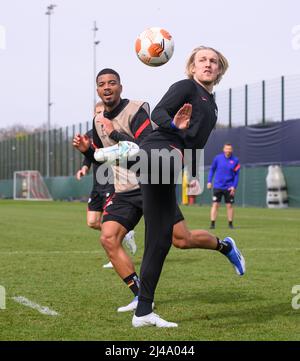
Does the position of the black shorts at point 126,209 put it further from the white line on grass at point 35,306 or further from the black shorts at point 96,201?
the black shorts at point 96,201

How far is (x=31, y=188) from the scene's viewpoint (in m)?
63.6

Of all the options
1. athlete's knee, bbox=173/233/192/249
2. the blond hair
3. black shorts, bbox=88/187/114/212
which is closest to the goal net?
black shorts, bbox=88/187/114/212

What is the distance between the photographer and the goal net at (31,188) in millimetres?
62312

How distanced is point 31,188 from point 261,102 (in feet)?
99.3

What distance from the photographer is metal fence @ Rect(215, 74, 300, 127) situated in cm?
3457

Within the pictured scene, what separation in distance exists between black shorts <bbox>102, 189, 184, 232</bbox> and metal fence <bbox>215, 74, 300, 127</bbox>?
90.8ft

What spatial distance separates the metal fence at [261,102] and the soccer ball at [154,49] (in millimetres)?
27647

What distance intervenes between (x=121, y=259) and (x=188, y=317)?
96cm

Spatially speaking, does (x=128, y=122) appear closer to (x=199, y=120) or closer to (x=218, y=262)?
(x=199, y=120)

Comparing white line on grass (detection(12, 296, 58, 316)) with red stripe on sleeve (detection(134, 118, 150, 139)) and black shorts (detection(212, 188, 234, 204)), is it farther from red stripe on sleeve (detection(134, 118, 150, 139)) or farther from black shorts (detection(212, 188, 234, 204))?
black shorts (detection(212, 188, 234, 204))

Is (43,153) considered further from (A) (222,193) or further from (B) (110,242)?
(B) (110,242)
